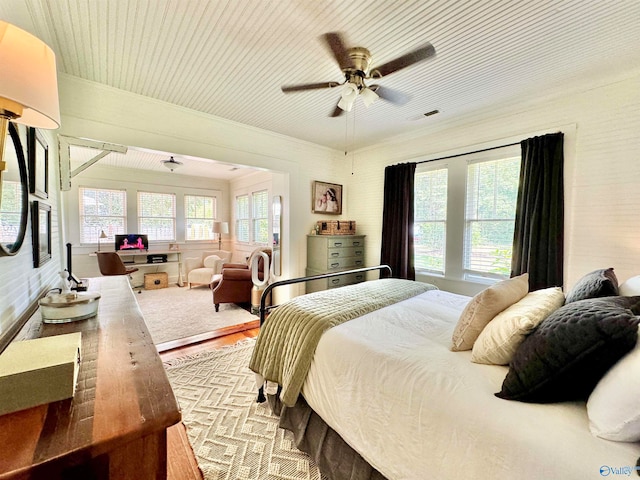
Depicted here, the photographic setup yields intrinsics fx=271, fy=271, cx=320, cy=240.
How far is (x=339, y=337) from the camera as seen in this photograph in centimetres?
150

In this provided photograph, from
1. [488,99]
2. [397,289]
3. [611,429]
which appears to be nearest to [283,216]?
[397,289]

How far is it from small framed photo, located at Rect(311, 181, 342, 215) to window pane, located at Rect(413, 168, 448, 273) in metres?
1.39

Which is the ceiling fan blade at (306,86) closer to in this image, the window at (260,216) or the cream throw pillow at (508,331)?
the cream throw pillow at (508,331)

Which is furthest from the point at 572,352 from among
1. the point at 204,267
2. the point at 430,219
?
the point at 204,267

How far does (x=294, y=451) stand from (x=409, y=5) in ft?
9.28

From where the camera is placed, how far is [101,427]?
2.04ft

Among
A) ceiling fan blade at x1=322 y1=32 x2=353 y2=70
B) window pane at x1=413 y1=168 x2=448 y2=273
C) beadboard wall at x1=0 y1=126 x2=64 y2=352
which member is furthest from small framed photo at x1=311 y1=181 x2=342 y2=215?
Answer: beadboard wall at x1=0 y1=126 x2=64 y2=352

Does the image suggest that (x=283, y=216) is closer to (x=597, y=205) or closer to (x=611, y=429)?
(x=597, y=205)

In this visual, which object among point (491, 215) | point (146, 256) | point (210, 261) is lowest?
point (210, 261)

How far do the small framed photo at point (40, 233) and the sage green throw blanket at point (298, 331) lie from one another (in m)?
1.44

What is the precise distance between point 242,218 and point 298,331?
575 centimetres

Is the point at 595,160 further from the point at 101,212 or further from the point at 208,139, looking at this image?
the point at 101,212

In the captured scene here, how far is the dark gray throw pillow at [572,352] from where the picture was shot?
0.82 meters

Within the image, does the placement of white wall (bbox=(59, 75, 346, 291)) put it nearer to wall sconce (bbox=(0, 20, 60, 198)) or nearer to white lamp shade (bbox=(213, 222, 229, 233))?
wall sconce (bbox=(0, 20, 60, 198))
